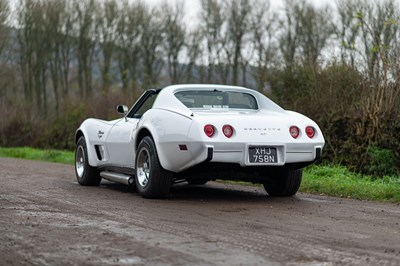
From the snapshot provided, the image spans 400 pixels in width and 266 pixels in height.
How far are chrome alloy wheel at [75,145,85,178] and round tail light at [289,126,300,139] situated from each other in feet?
13.0

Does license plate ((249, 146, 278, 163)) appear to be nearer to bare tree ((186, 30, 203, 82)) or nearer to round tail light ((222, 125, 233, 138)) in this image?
round tail light ((222, 125, 233, 138))

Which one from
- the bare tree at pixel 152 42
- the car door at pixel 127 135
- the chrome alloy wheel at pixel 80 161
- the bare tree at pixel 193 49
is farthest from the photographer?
the bare tree at pixel 152 42

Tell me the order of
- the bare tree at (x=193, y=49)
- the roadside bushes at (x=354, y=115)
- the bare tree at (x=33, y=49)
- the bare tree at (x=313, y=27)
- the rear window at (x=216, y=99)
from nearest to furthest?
1. the rear window at (x=216, y=99)
2. the roadside bushes at (x=354, y=115)
3. the bare tree at (x=313, y=27)
4. the bare tree at (x=33, y=49)
5. the bare tree at (x=193, y=49)

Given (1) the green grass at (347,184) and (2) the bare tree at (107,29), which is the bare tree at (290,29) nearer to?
(2) the bare tree at (107,29)

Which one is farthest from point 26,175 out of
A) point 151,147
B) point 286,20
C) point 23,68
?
point 23,68

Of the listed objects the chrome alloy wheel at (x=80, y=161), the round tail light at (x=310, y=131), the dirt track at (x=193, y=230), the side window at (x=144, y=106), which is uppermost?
the side window at (x=144, y=106)

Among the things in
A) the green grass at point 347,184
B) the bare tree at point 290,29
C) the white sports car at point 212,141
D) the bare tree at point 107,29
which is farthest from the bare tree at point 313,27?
the white sports car at point 212,141

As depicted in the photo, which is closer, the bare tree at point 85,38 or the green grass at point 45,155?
the green grass at point 45,155

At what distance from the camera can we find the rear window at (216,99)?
8930mm

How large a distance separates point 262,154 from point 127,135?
2180mm

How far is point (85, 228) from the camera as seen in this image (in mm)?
5973

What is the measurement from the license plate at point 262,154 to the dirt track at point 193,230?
51 cm

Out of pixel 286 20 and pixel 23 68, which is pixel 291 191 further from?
pixel 23 68

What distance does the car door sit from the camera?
9250 mm
